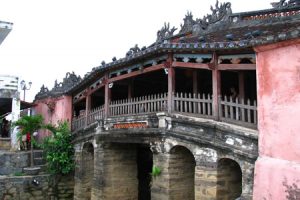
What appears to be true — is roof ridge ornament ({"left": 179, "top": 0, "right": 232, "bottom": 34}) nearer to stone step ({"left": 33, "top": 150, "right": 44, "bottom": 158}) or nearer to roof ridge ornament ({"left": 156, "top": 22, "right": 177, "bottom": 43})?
roof ridge ornament ({"left": 156, "top": 22, "right": 177, "bottom": 43})

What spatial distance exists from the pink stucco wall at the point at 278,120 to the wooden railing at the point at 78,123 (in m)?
9.48

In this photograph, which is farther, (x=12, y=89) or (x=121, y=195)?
(x=12, y=89)

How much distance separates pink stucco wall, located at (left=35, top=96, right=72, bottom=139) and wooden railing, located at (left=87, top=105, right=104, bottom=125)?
10.1 feet

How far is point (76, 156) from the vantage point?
1500cm

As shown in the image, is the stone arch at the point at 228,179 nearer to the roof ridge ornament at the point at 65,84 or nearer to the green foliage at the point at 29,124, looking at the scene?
the green foliage at the point at 29,124

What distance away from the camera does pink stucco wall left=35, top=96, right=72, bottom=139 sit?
17.4 meters

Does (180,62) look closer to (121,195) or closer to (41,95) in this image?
(121,195)

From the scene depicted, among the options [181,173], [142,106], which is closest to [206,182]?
[181,173]

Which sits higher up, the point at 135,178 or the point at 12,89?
the point at 12,89

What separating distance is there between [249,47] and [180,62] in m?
2.39

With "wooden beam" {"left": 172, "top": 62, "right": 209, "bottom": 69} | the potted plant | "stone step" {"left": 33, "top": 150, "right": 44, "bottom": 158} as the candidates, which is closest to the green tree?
the potted plant

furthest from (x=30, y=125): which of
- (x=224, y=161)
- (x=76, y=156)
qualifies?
(x=224, y=161)

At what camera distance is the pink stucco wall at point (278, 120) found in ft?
21.2

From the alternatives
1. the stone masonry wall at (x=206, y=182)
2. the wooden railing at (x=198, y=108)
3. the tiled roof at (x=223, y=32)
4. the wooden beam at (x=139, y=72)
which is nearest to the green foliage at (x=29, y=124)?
the tiled roof at (x=223, y=32)
